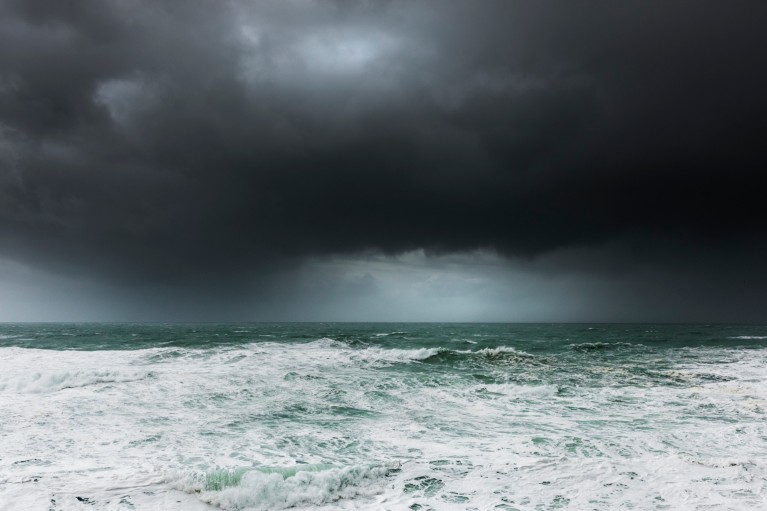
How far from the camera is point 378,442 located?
826 cm

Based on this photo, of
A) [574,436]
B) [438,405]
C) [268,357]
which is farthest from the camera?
[268,357]

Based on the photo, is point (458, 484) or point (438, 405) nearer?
point (458, 484)

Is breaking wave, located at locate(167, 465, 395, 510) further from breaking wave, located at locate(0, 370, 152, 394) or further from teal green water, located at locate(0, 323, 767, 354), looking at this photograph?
teal green water, located at locate(0, 323, 767, 354)

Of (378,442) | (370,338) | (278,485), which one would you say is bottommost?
(370,338)

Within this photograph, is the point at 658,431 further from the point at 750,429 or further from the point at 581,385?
the point at 581,385

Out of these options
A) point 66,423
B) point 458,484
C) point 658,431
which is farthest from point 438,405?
point 66,423

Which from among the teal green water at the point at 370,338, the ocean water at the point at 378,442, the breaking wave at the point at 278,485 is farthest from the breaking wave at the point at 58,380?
the teal green water at the point at 370,338

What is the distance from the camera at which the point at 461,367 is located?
21.9 metres

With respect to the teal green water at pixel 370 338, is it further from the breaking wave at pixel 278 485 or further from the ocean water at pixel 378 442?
the breaking wave at pixel 278 485

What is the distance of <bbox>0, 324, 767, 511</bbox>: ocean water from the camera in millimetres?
5668

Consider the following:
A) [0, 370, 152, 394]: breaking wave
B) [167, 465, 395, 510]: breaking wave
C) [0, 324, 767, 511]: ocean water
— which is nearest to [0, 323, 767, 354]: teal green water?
[0, 370, 152, 394]: breaking wave

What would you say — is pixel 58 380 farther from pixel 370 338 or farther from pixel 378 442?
pixel 370 338

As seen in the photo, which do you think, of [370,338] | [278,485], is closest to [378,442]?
[278,485]

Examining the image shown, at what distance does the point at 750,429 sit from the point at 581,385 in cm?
A: 659
